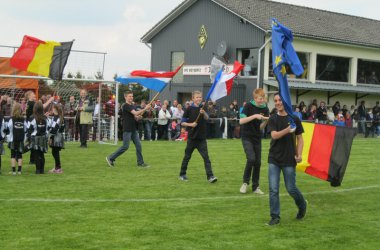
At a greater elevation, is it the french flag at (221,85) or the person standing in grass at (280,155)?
A: the french flag at (221,85)

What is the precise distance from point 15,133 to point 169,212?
566 cm

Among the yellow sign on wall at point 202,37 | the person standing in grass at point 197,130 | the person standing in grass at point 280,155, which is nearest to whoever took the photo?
the person standing in grass at point 280,155

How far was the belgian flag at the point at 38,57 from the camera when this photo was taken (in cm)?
1788

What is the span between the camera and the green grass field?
7699 mm

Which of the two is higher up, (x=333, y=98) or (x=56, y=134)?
(x=333, y=98)

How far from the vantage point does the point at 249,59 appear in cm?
3303

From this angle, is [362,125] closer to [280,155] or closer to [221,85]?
[221,85]

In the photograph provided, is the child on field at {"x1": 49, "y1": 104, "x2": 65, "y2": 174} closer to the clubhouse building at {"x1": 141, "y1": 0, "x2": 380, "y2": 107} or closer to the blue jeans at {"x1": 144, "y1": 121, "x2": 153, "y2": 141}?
the blue jeans at {"x1": 144, "y1": 121, "x2": 153, "y2": 141}

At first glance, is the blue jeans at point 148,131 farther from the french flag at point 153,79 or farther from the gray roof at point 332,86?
the gray roof at point 332,86

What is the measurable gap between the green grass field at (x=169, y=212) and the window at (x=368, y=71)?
77.6ft

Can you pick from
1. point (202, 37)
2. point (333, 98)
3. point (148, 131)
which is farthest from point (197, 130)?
point (333, 98)

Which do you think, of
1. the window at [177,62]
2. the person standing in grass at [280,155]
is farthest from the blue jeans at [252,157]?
the window at [177,62]

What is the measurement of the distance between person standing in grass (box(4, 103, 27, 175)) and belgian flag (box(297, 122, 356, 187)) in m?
6.43

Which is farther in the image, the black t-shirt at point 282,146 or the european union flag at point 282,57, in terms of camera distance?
the european union flag at point 282,57
